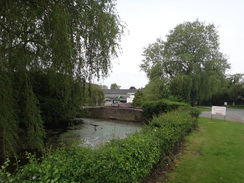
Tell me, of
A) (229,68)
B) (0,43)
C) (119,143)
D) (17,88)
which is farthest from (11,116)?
(229,68)

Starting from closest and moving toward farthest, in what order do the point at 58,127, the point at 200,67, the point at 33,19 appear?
the point at 33,19, the point at 58,127, the point at 200,67

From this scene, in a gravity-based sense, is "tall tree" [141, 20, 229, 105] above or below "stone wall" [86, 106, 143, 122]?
above

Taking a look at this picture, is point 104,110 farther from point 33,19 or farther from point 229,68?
point 229,68

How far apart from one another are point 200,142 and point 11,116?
6958 mm

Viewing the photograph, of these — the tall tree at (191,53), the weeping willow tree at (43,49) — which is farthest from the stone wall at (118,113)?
the weeping willow tree at (43,49)

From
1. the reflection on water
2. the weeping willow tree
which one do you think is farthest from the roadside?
the weeping willow tree

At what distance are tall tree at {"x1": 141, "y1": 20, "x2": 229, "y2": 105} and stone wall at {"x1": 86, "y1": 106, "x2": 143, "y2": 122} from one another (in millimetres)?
7355

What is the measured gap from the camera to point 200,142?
784 cm

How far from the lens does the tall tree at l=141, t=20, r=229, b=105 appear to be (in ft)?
84.5

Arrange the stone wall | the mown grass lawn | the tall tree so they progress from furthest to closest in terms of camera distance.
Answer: the tall tree → the stone wall → the mown grass lawn

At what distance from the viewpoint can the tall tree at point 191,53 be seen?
25766mm

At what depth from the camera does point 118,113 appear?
21938 mm

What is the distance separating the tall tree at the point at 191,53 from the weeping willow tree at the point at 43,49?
20212 mm

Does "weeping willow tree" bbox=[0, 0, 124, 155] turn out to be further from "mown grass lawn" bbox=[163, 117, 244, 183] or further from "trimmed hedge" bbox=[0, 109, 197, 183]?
"mown grass lawn" bbox=[163, 117, 244, 183]
